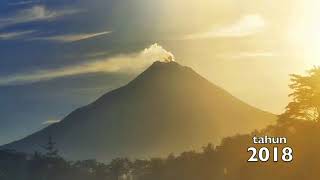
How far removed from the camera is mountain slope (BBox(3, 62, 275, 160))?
8953 millimetres

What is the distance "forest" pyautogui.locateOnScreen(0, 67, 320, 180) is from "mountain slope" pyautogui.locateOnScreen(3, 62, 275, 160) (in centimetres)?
7

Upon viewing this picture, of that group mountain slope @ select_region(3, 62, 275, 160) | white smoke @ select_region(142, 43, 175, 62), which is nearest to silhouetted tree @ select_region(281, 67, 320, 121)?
mountain slope @ select_region(3, 62, 275, 160)

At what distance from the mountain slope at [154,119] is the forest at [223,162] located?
7cm

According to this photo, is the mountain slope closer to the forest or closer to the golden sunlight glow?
the forest

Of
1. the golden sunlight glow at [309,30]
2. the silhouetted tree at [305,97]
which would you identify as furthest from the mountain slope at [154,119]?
the golden sunlight glow at [309,30]

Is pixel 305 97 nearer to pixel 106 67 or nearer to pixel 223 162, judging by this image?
pixel 223 162

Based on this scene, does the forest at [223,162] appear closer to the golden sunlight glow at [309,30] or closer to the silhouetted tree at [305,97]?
→ the silhouetted tree at [305,97]

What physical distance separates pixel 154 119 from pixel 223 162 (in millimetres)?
648

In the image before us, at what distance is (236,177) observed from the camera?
919cm

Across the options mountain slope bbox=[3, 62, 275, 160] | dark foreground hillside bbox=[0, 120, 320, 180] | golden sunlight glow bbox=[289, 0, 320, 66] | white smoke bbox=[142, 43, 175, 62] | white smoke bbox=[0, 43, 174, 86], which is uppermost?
golden sunlight glow bbox=[289, 0, 320, 66]

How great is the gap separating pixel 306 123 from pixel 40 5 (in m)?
2.13

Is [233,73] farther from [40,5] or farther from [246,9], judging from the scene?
[40,5]

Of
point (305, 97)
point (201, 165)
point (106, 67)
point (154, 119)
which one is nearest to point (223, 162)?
point (201, 165)

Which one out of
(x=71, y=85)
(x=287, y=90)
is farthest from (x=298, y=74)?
(x=71, y=85)
